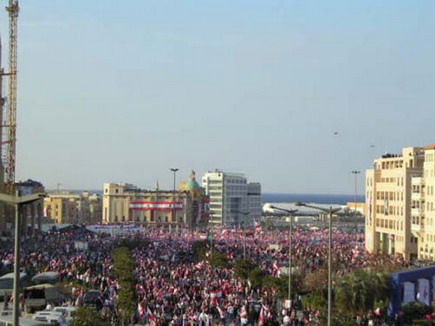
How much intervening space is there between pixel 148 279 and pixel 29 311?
30.1 ft

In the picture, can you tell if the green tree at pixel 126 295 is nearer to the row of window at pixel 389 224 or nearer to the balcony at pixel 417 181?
the balcony at pixel 417 181

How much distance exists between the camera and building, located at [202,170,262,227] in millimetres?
187125

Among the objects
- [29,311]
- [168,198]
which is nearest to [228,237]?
[29,311]

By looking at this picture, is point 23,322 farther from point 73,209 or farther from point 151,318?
point 73,209

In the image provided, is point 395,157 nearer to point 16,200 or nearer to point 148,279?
point 148,279

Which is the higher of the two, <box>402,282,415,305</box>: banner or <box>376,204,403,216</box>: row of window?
<box>376,204,403,216</box>: row of window

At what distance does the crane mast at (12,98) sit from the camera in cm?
10475

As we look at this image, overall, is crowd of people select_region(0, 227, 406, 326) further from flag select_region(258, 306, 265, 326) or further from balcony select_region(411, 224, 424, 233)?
balcony select_region(411, 224, 424, 233)

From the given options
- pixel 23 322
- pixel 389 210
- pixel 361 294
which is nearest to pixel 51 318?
pixel 23 322

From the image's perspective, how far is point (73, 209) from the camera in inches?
7003

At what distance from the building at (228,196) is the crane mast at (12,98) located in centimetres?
7759

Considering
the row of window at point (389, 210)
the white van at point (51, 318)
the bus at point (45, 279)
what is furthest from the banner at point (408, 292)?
the row of window at point (389, 210)

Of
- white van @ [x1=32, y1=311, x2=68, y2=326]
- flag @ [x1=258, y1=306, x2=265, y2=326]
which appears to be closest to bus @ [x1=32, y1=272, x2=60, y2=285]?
white van @ [x1=32, y1=311, x2=68, y2=326]

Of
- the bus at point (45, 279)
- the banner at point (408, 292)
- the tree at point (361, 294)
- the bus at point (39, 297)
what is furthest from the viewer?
the bus at point (45, 279)
